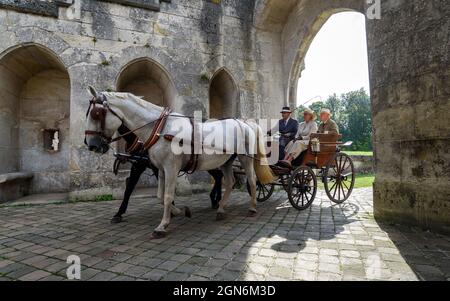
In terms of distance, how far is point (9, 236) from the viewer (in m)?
3.28

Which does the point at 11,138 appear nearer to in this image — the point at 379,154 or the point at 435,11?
the point at 379,154

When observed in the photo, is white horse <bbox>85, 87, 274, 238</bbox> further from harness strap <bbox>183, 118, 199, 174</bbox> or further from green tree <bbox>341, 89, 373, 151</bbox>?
green tree <bbox>341, 89, 373, 151</bbox>

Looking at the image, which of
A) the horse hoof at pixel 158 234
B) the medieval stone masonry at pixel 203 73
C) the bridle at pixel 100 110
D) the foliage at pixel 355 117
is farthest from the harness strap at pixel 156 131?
the foliage at pixel 355 117

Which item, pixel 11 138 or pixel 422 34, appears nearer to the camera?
pixel 422 34

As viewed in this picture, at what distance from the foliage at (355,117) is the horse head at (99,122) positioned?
46446 millimetres

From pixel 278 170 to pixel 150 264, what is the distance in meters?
3.00

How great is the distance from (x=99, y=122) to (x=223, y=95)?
557 cm

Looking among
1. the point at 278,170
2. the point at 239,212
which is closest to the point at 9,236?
the point at 239,212

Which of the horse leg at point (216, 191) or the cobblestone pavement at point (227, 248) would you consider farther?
the horse leg at point (216, 191)

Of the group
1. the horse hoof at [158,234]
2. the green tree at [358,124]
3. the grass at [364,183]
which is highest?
the green tree at [358,124]

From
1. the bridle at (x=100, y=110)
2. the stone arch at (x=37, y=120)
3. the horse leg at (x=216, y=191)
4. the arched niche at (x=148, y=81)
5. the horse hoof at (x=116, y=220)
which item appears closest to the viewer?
the bridle at (x=100, y=110)

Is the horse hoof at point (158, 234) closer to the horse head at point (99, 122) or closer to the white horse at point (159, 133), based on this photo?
the white horse at point (159, 133)

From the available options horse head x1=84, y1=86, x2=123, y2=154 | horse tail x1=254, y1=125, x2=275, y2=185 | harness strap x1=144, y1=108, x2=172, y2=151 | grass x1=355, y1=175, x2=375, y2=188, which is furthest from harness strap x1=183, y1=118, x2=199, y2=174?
grass x1=355, y1=175, x2=375, y2=188

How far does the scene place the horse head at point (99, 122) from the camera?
3227mm
